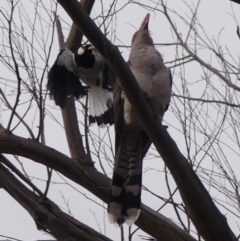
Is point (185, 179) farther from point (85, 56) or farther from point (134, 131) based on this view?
point (85, 56)

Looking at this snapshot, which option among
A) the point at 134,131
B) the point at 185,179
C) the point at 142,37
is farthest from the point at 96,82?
the point at 185,179

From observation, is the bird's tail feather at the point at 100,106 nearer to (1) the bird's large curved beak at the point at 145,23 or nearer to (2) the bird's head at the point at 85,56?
(2) the bird's head at the point at 85,56

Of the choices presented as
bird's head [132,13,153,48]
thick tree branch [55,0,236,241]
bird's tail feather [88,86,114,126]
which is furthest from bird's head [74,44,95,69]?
thick tree branch [55,0,236,241]

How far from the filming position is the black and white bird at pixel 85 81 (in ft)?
14.3

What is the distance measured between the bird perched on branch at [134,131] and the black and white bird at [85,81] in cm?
47

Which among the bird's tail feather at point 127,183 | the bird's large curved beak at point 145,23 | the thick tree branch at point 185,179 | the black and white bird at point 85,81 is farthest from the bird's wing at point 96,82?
the thick tree branch at point 185,179

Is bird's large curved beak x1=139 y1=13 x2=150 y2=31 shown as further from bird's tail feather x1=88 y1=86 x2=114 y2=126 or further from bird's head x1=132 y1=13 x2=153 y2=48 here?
bird's tail feather x1=88 y1=86 x2=114 y2=126

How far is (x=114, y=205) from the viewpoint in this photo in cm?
340

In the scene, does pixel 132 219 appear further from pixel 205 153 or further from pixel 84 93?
pixel 84 93

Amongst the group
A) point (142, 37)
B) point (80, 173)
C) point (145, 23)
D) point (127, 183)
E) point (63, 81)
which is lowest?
point (80, 173)

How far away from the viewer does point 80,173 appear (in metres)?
3.29

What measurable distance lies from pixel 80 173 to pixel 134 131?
805mm

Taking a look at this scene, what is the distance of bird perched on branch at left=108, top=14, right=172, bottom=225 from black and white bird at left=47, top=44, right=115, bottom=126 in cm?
47

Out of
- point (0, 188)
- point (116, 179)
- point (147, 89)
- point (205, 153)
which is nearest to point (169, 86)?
point (147, 89)
